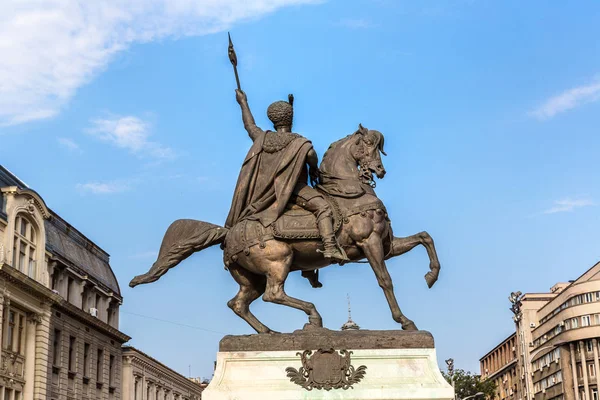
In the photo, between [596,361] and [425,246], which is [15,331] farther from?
[596,361]

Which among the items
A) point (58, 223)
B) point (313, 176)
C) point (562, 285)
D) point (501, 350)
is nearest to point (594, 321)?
point (562, 285)

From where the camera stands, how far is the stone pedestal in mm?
9805

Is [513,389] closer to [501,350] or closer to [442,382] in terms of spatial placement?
[501,350]

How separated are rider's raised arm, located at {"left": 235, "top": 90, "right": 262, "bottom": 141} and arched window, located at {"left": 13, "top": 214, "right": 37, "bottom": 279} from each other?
29.5m

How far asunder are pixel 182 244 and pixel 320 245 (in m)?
1.77

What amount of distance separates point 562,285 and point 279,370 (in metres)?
85.8

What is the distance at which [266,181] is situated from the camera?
1109 cm

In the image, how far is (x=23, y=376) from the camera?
1571 inches

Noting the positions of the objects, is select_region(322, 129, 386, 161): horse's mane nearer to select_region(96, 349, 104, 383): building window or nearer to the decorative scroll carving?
the decorative scroll carving

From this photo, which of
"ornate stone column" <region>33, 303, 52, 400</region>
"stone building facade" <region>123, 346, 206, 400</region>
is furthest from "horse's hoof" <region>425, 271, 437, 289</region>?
"stone building facade" <region>123, 346, 206, 400</region>

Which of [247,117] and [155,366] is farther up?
[155,366]

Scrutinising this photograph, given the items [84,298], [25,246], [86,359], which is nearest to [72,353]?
[86,359]

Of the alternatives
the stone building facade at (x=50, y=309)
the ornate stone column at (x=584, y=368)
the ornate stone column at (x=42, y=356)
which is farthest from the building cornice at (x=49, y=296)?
the ornate stone column at (x=584, y=368)

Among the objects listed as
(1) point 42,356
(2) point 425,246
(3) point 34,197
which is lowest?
(2) point 425,246
